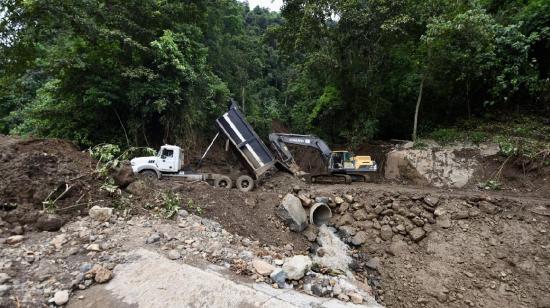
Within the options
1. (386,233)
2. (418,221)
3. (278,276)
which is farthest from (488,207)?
(278,276)

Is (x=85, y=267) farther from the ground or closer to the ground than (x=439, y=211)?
farther from the ground

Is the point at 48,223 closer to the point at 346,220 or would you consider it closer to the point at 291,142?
the point at 346,220

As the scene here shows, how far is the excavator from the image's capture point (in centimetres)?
1058

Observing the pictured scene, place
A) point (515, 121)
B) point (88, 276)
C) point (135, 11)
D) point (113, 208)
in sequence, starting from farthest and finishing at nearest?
point (135, 11), point (515, 121), point (113, 208), point (88, 276)

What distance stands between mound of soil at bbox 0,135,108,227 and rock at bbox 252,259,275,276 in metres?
2.84

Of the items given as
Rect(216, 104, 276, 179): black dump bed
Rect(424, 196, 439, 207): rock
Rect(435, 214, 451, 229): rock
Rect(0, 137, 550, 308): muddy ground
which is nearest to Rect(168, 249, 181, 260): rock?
Rect(0, 137, 550, 308): muddy ground

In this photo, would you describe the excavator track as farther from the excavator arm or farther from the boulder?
the boulder

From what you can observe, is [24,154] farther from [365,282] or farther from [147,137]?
[147,137]

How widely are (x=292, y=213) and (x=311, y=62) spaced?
6966 mm

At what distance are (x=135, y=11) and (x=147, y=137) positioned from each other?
4.94 m

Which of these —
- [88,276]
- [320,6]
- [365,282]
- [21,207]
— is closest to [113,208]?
[21,207]

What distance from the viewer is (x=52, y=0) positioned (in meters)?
9.72

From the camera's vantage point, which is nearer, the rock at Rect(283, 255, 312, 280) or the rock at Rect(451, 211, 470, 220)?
the rock at Rect(283, 255, 312, 280)

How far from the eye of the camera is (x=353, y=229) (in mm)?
7754
